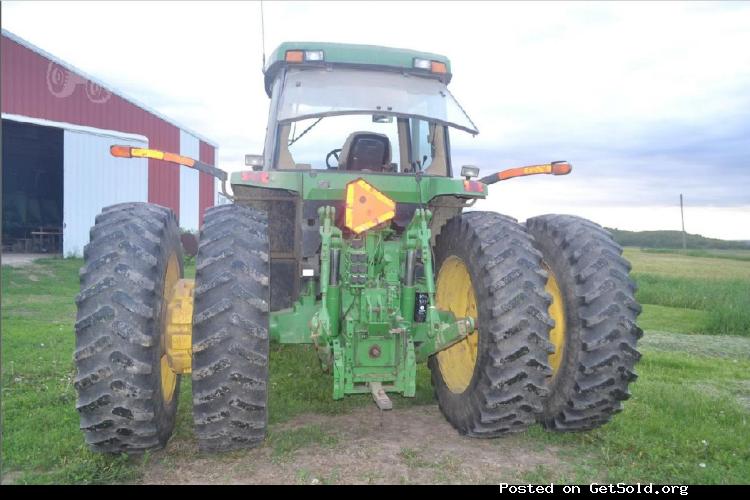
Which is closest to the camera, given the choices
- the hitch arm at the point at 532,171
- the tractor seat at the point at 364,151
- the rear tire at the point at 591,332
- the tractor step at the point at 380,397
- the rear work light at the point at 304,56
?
the tractor step at the point at 380,397

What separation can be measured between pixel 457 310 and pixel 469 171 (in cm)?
108

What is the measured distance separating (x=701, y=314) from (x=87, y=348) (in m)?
13.4

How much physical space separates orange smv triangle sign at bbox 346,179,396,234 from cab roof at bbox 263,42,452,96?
1.62 meters

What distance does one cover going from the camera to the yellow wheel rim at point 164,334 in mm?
4000

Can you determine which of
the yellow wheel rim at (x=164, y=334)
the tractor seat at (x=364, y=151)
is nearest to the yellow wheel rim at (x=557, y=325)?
the tractor seat at (x=364, y=151)

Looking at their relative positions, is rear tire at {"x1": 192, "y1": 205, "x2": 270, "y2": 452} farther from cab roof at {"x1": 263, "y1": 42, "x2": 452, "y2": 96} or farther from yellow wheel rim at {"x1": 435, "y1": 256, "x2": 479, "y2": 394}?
cab roof at {"x1": 263, "y1": 42, "x2": 452, "y2": 96}

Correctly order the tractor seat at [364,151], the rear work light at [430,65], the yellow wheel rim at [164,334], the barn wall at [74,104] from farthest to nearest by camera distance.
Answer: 1. the barn wall at [74,104]
2. the tractor seat at [364,151]
3. the rear work light at [430,65]
4. the yellow wheel rim at [164,334]

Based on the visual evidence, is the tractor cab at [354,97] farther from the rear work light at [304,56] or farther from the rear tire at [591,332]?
the rear tire at [591,332]

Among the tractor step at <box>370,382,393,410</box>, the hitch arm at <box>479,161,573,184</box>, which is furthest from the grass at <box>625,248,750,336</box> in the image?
the tractor step at <box>370,382,393,410</box>

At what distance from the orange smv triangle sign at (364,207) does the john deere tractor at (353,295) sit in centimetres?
1

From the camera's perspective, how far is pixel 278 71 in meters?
5.42

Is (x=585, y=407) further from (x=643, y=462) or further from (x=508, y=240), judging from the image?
(x=508, y=240)

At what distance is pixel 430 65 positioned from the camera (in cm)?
535

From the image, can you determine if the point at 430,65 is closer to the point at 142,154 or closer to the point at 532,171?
the point at 532,171
